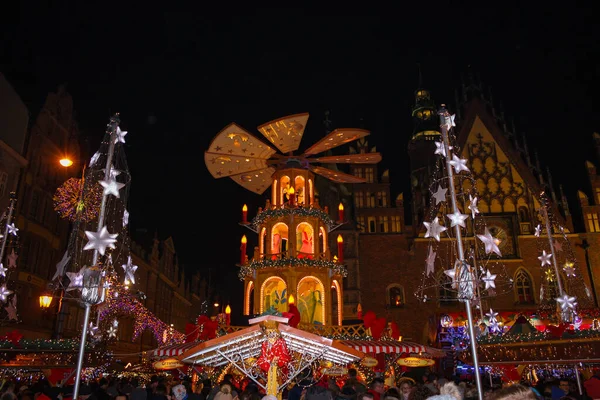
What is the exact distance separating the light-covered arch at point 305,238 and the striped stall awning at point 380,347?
561 centimetres

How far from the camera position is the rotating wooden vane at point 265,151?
21328 mm

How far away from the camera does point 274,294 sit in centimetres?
2148

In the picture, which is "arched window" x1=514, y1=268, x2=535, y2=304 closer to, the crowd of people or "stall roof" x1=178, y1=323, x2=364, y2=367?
the crowd of people

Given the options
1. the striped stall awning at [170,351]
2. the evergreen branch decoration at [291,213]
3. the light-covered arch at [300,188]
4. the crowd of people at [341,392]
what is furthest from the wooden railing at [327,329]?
the light-covered arch at [300,188]

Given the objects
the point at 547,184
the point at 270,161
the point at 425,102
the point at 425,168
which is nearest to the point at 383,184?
the point at 425,168

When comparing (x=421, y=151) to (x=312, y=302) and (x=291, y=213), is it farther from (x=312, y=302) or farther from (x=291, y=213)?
(x=312, y=302)

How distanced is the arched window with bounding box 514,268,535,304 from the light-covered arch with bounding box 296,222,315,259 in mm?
17356

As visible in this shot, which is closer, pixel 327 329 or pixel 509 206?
pixel 327 329

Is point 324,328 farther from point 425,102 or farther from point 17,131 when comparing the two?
point 425,102

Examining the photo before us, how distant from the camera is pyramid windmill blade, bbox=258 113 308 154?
2103 centimetres

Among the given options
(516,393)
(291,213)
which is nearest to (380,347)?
(291,213)

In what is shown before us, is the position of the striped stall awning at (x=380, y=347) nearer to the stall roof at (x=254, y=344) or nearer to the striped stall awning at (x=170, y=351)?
the striped stall awning at (x=170, y=351)

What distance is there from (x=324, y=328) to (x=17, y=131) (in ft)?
63.1

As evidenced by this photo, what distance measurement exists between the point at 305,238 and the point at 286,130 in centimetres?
533
